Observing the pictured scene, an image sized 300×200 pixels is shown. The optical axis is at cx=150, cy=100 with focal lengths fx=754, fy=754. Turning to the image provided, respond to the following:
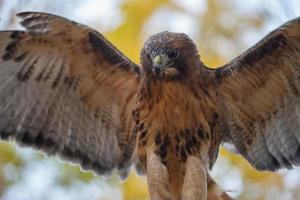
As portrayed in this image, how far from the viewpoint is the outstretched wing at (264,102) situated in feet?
21.5

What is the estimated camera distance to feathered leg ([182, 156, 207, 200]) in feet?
20.3

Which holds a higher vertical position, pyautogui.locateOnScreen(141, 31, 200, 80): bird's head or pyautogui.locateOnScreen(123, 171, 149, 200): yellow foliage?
pyautogui.locateOnScreen(141, 31, 200, 80): bird's head

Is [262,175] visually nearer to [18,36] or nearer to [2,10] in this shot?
[18,36]

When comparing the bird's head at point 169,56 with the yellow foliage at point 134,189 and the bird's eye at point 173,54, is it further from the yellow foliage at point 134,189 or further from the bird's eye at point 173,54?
the yellow foliage at point 134,189

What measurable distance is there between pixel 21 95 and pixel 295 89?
2.45 metres

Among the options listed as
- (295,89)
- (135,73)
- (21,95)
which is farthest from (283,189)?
(21,95)

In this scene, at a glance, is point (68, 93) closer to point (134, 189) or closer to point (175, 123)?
point (175, 123)

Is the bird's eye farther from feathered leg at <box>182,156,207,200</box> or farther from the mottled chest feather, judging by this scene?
feathered leg at <box>182,156,207,200</box>

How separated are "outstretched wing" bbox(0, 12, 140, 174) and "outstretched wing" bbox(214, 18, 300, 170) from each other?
0.87 meters

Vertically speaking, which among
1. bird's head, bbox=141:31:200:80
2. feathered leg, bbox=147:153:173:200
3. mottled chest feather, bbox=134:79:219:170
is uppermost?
bird's head, bbox=141:31:200:80

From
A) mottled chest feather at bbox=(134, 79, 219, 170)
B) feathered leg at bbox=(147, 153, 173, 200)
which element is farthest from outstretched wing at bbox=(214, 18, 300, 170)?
feathered leg at bbox=(147, 153, 173, 200)

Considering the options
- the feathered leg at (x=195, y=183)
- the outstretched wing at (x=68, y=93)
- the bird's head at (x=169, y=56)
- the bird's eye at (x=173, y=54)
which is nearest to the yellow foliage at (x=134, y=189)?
the outstretched wing at (x=68, y=93)

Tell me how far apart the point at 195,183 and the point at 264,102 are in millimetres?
1157

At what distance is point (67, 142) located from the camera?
7.03m
